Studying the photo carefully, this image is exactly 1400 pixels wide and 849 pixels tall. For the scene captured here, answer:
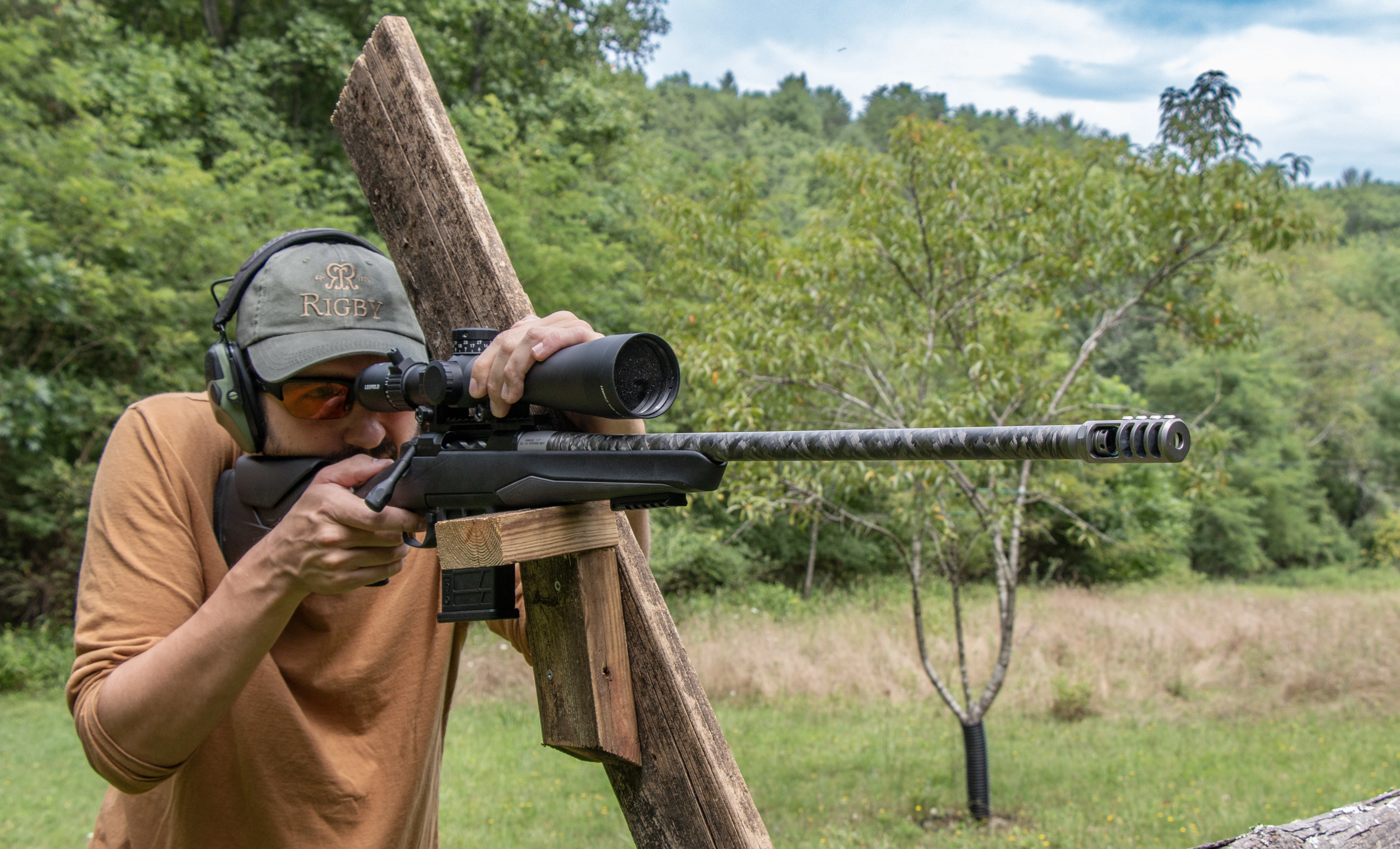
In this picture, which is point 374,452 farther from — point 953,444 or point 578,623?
point 953,444

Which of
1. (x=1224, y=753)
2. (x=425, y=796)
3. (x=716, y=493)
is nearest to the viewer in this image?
(x=425, y=796)

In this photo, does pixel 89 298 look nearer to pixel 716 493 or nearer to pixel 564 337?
pixel 716 493

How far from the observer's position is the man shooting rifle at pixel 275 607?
1444 millimetres

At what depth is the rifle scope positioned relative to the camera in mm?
1158

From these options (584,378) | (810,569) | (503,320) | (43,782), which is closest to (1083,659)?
(810,569)

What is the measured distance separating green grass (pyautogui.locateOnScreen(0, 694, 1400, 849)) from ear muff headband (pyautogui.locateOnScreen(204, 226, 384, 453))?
17.9 feet

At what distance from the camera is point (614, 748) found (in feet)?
4.50

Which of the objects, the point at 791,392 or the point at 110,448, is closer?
the point at 110,448

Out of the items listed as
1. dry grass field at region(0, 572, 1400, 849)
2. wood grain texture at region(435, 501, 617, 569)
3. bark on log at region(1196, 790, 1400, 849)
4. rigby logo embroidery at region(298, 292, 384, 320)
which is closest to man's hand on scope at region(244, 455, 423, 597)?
wood grain texture at region(435, 501, 617, 569)

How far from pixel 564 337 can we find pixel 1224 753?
9.30 meters

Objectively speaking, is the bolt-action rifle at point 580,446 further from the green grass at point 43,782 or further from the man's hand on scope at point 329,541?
the green grass at point 43,782

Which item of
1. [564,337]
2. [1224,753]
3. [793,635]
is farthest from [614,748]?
[793,635]

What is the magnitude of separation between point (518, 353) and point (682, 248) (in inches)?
310

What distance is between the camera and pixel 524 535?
126 cm
